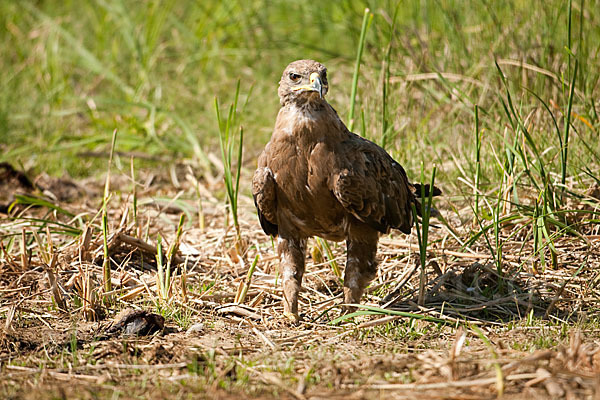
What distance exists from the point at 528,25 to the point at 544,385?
13.2 feet

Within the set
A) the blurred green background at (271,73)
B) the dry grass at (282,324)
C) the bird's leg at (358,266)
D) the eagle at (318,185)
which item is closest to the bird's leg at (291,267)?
the eagle at (318,185)

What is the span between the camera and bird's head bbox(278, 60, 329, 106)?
3.61m

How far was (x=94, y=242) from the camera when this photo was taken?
4.45 metres

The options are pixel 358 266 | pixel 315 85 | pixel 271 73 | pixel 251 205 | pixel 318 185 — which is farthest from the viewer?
pixel 271 73

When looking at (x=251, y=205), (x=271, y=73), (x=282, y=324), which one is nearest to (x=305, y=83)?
(x=282, y=324)

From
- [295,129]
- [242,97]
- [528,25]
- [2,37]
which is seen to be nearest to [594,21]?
[528,25]

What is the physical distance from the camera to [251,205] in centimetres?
554

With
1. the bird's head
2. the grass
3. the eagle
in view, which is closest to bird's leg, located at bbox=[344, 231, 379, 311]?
the eagle

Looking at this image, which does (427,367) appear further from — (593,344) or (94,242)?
(94,242)

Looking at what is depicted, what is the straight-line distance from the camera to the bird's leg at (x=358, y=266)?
3941mm

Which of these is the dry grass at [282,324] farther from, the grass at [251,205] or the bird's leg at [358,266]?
the bird's leg at [358,266]

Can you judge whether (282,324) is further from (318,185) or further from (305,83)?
(305,83)

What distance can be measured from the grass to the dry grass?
17mm

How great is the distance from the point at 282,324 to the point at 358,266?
0.53 meters
